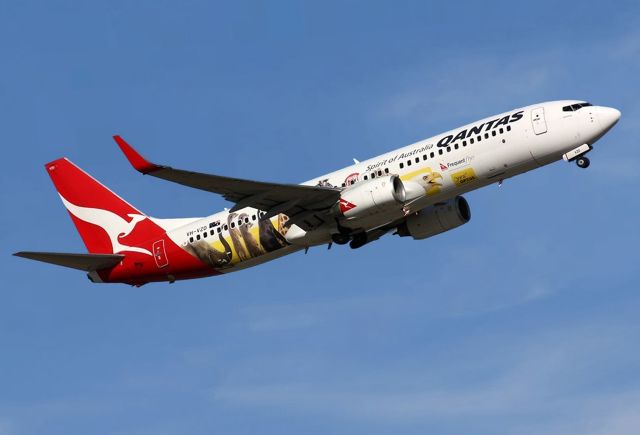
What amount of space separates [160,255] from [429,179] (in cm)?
1373

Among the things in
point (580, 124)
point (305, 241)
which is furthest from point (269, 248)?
point (580, 124)

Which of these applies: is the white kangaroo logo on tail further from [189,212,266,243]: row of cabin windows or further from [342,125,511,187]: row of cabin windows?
[342,125,511,187]: row of cabin windows

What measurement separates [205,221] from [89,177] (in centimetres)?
838

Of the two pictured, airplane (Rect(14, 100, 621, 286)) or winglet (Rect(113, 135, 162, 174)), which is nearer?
winglet (Rect(113, 135, 162, 174))

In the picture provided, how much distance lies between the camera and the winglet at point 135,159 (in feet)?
147

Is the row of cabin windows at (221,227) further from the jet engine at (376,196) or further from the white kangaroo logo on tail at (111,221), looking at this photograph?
the jet engine at (376,196)

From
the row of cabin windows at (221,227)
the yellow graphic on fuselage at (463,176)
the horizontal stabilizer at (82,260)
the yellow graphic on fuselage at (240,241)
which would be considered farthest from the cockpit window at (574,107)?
the horizontal stabilizer at (82,260)

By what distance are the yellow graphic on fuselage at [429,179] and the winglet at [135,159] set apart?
37.3ft

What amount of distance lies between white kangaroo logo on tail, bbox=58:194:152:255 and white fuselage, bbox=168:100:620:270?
12.3m

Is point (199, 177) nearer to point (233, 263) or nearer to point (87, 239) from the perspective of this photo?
point (233, 263)

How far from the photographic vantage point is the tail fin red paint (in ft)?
191

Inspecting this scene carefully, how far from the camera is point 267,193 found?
164 feet

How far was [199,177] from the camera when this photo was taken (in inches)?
1863

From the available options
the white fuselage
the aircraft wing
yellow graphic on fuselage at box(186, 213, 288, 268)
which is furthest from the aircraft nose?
yellow graphic on fuselage at box(186, 213, 288, 268)
